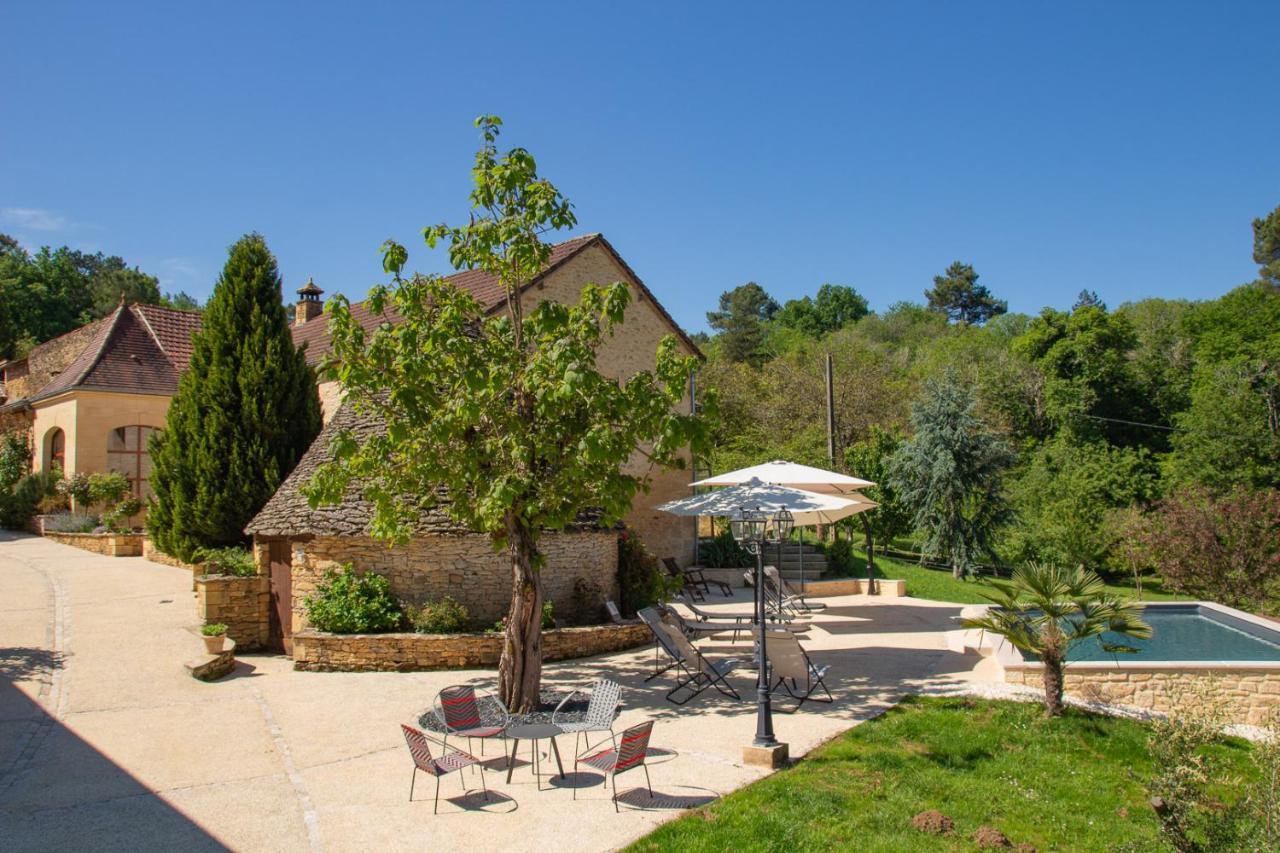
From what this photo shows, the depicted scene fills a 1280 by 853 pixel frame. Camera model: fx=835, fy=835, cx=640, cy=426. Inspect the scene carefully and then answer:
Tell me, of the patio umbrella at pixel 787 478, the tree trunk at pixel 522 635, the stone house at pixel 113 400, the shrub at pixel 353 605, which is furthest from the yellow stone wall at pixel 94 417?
the tree trunk at pixel 522 635

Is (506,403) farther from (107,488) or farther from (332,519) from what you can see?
(107,488)

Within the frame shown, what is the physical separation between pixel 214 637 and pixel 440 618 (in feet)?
11.3

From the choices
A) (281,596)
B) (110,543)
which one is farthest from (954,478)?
(110,543)

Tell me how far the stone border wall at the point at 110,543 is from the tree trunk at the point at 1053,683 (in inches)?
847

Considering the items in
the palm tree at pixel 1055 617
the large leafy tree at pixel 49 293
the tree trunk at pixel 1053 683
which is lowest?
the tree trunk at pixel 1053 683

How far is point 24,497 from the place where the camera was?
2556 centimetres

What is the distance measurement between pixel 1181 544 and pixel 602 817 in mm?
18115

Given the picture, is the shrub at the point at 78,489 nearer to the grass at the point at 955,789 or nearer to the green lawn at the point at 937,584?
→ the green lawn at the point at 937,584

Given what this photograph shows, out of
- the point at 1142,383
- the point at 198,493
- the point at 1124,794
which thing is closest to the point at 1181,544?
the point at 1124,794

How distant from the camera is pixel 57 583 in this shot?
55.8ft

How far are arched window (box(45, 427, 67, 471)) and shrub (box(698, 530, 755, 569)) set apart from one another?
65.8 feet

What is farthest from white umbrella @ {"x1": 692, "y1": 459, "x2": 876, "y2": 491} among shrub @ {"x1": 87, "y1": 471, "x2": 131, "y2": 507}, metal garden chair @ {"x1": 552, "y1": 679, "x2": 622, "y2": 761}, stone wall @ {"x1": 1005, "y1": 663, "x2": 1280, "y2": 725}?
shrub @ {"x1": 87, "y1": 471, "x2": 131, "y2": 507}

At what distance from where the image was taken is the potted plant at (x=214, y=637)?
42.5 ft

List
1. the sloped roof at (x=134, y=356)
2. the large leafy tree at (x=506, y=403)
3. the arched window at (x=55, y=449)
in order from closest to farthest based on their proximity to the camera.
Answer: the large leafy tree at (x=506, y=403) < the sloped roof at (x=134, y=356) < the arched window at (x=55, y=449)
